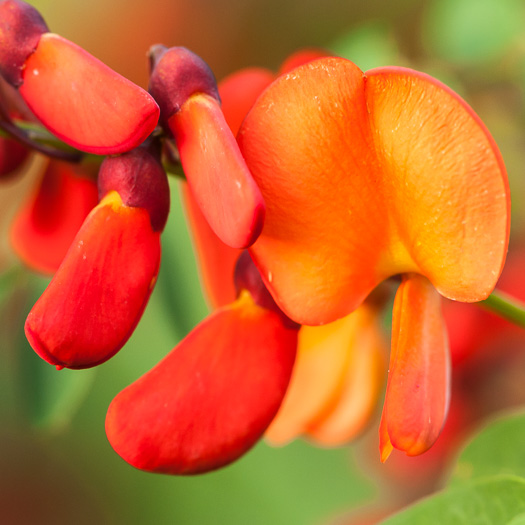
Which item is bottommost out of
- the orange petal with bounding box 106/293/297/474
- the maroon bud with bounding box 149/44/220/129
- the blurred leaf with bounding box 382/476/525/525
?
the blurred leaf with bounding box 382/476/525/525

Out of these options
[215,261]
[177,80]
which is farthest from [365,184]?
[215,261]

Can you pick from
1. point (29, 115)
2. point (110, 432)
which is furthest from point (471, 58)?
point (110, 432)

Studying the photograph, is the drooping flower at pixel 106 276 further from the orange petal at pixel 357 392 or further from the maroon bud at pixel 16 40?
the orange petal at pixel 357 392

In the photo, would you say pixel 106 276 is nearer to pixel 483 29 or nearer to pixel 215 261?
pixel 215 261

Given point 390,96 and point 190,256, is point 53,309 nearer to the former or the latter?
point 390,96

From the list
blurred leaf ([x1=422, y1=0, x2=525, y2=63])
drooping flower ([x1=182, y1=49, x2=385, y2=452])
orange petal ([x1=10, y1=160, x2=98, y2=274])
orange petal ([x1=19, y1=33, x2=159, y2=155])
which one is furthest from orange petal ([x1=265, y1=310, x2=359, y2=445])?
blurred leaf ([x1=422, y1=0, x2=525, y2=63])

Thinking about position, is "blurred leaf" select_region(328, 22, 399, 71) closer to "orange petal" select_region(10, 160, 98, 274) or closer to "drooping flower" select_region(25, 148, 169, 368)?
"orange petal" select_region(10, 160, 98, 274)
